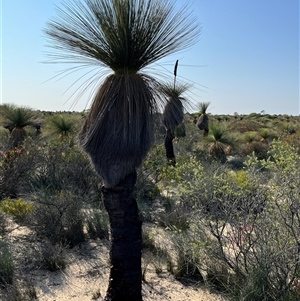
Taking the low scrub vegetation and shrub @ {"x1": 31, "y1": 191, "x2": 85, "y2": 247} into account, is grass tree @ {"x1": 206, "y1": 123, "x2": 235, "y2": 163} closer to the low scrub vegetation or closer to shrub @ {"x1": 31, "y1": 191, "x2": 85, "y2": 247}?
the low scrub vegetation

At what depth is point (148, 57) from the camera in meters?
3.89

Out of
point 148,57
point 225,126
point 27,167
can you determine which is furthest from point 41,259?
point 225,126

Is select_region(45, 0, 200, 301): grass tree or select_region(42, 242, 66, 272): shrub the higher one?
select_region(45, 0, 200, 301): grass tree

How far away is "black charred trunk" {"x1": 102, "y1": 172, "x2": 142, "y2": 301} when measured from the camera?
398 cm

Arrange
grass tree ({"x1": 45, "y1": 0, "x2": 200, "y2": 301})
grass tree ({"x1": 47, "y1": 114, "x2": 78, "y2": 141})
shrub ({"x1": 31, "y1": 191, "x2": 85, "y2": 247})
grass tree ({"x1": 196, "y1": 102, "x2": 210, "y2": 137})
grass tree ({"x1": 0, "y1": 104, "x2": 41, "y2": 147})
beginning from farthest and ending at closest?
grass tree ({"x1": 196, "y1": 102, "x2": 210, "y2": 137}) → grass tree ({"x1": 47, "y1": 114, "x2": 78, "y2": 141}) → grass tree ({"x1": 0, "y1": 104, "x2": 41, "y2": 147}) → shrub ({"x1": 31, "y1": 191, "x2": 85, "y2": 247}) → grass tree ({"x1": 45, "y1": 0, "x2": 200, "y2": 301})

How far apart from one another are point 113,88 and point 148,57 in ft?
1.60

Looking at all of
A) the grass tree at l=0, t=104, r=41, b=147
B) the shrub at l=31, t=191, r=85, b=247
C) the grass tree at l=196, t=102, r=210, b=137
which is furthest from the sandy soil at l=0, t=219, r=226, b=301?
the grass tree at l=196, t=102, r=210, b=137

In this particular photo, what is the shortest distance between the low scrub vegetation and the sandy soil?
131 mm

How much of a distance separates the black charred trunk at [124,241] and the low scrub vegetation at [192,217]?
0.72 metres

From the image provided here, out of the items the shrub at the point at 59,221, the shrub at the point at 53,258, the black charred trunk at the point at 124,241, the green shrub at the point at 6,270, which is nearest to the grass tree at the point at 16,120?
the shrub at the point at 59,221

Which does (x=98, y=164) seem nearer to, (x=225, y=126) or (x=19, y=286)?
(x=19, y=286)

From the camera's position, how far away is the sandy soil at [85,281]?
187 inches

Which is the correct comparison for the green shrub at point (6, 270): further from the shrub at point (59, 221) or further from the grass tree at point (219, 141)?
the grass tree at point (219, 141)

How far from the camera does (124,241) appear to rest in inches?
158
